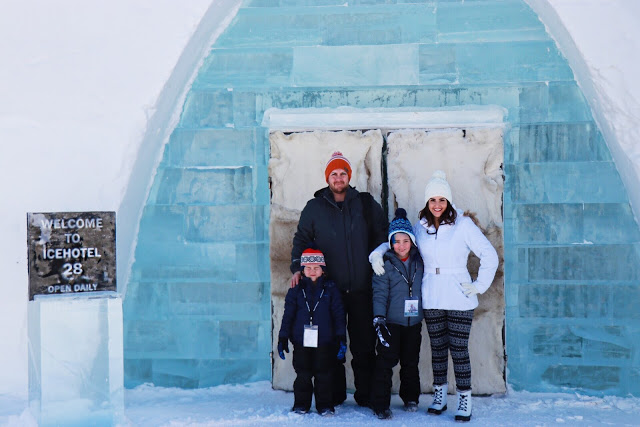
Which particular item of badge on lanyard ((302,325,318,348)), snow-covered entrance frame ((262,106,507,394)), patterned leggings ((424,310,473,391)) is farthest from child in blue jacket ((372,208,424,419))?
snow-covered entrance frame ((262,106,507,394))

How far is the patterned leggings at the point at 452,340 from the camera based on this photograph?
14.0 feet

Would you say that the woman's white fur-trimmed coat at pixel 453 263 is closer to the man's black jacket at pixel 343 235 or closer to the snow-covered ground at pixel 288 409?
the man's black jacket at pixel 343 235

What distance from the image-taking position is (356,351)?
4516 millimetres

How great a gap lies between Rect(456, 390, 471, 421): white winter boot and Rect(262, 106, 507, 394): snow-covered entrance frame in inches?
25.6

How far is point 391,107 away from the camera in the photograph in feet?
16.4

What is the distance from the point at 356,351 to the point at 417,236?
77 cm

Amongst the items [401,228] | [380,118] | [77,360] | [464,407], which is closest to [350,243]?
[401,228]

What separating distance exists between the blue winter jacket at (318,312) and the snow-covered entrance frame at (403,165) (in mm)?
636

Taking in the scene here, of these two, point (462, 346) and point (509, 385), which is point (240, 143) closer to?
point (462, 346)

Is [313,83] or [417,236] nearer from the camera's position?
[417,236]

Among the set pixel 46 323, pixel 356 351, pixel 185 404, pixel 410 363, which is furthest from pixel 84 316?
pixel 410 363

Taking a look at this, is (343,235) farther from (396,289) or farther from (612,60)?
(612,60)

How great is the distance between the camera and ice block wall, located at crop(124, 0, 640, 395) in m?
4.89

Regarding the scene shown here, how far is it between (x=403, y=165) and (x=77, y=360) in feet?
7.66
